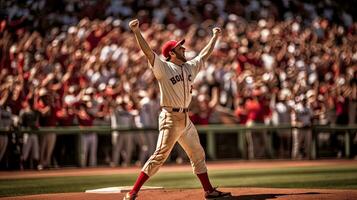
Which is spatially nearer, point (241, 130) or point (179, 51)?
point (179, 51)

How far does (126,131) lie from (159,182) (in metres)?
5.21

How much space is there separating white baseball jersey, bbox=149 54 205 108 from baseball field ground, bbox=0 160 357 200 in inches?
47.1

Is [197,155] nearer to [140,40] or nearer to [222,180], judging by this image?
[140,40]

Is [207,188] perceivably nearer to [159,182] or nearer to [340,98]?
[159,182]

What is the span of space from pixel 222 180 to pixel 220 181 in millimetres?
240

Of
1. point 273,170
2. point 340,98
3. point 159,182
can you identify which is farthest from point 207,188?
point 340,98

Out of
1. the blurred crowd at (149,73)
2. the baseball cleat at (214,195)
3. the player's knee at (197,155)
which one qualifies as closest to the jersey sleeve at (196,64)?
the player's knee at (197,155)

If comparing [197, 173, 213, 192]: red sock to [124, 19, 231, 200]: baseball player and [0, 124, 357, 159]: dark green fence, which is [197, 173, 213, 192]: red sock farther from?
[0, 124, 357, 159]: dark green fence

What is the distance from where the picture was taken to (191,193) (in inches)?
353

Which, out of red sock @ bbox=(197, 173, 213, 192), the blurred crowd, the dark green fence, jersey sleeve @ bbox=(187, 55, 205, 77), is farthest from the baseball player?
the dark green fence

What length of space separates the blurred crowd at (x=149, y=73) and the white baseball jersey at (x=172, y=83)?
8173 mm

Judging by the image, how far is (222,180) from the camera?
12.6 m

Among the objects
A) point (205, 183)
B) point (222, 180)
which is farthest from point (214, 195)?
point (222, 180)

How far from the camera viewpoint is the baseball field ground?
29.3ft
